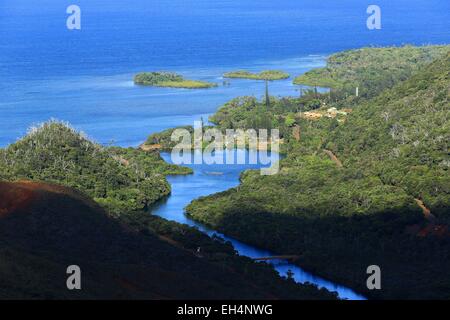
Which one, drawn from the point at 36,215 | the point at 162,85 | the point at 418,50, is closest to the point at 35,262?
the point at 36,215

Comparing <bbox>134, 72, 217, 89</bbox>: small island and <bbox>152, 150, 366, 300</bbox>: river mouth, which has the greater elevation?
<bbox>134, 72, 217, 89</bbox>: small island

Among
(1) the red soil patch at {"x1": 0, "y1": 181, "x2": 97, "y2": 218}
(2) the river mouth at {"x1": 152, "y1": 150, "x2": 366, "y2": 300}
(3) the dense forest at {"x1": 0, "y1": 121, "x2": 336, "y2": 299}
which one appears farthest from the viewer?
Answer: (2) the river mouth at {"x1": 152, "y1": 150, "x2": 366, "y2": 300}

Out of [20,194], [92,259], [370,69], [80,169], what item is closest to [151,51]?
[370,69]

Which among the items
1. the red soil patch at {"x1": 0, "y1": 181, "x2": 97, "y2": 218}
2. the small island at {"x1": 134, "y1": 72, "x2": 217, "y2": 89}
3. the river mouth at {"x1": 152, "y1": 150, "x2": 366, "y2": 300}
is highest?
the small island at {"x1": 134, "y1": 72, "x2": 217, "y2": 89}

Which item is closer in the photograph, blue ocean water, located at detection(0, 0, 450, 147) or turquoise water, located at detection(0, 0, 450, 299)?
turquoise water, located at detection(0, 0, 450, 299)

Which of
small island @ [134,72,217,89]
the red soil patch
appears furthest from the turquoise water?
the red soil patch

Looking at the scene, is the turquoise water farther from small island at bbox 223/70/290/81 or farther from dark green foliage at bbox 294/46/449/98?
dark green foliage at bbox 294/46/449/98
